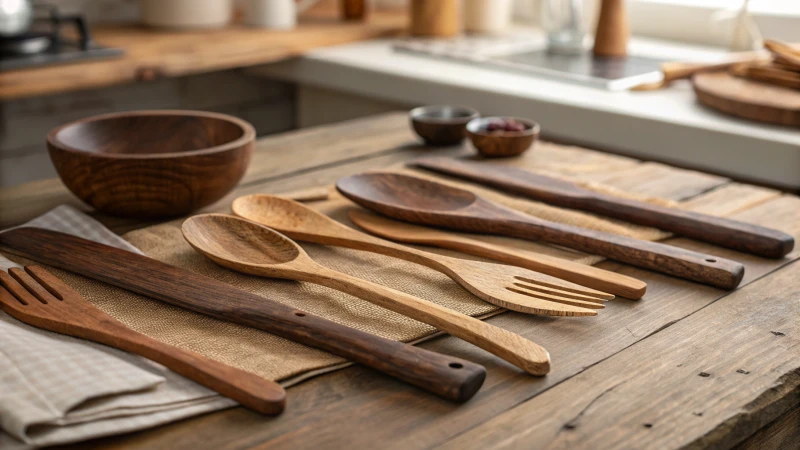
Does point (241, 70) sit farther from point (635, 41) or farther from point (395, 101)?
point (635, 41)

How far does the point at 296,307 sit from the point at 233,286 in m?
0.06

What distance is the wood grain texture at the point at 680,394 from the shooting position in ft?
1.74

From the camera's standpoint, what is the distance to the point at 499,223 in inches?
33.7

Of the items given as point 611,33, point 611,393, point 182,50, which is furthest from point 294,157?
point 611,33

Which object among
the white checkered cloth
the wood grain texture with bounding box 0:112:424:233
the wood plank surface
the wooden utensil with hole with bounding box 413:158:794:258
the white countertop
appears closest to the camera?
the white checkered cloth

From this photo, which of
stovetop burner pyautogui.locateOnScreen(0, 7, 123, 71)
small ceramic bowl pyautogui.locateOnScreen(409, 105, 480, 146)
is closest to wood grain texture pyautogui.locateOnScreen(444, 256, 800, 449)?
small ceramic bowl pyautogui.locateOnScreen(409, 105, 480, 146)

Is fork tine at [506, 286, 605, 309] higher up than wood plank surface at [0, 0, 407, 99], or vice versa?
wood plank surface at [0, 0, 407, 99]

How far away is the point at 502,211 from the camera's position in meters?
0.88

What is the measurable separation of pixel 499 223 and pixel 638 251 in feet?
0.46

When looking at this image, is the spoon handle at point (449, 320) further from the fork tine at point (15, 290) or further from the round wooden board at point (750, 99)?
the round wooden board at point (750, 99)

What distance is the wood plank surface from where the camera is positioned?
1.64 metres

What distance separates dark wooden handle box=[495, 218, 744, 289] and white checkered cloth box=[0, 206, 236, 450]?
1.30 ft

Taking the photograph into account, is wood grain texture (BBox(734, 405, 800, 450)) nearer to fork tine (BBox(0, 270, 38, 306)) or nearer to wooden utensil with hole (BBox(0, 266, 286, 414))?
wooden utensil with hole (BBox(0, 266, 286, 414))

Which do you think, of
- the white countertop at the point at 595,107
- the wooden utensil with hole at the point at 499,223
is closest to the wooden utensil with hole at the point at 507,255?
the wooden utensil with hole at the point at 499,223
